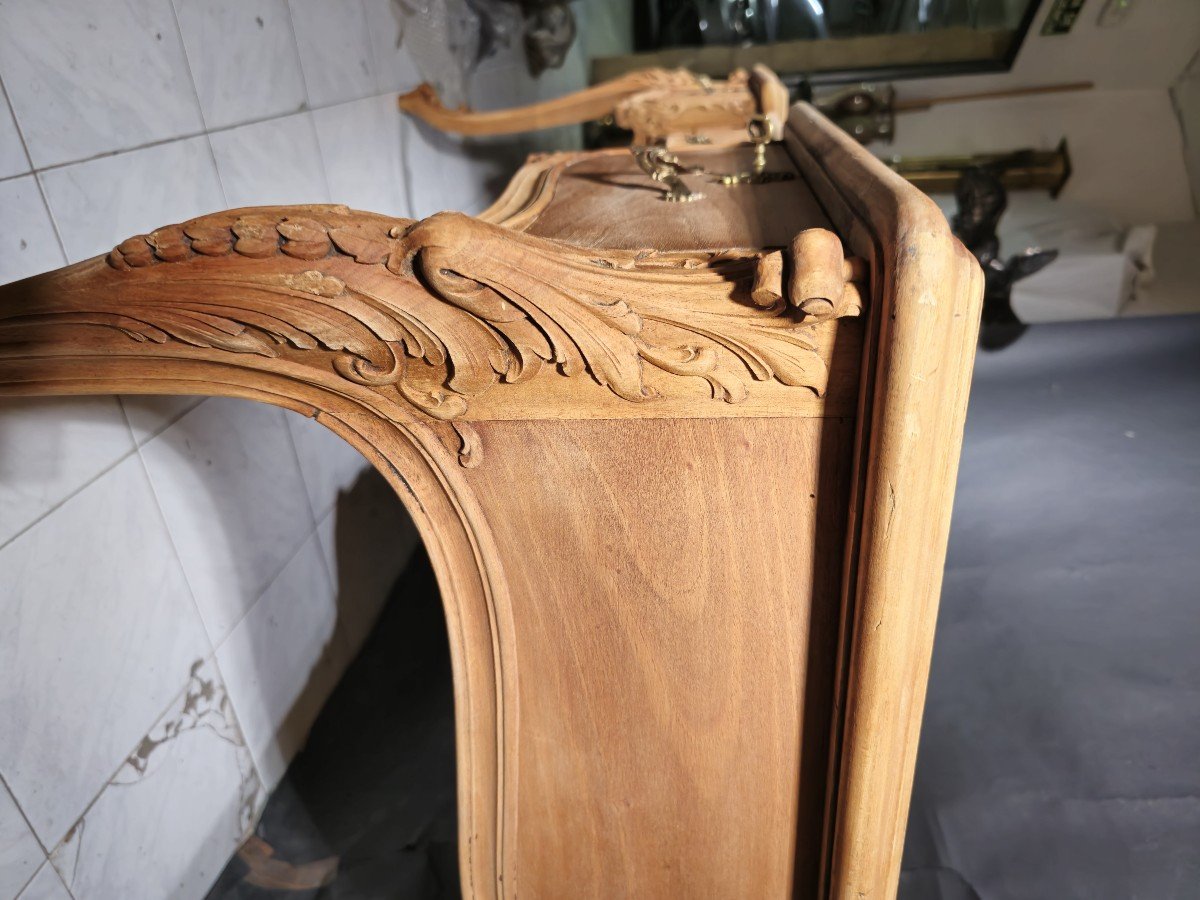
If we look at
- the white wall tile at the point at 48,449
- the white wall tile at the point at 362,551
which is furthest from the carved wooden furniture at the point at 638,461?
the white wall tile at the point at 362,551

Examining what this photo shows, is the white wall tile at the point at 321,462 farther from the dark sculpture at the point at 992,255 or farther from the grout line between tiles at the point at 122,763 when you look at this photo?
the dark sculpture at the point at 992,255

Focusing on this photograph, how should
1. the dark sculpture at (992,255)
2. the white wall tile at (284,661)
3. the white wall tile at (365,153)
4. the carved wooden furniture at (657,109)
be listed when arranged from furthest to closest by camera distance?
1. the dark sculpture at (992,255)
2. the carved wooden furniture at (657,109)
3. the white wall tile at (365,153)
4. the white wall tile at (284,661)

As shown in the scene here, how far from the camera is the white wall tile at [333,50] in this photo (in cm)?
123

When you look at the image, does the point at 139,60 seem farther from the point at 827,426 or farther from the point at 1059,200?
the point at 1059,200

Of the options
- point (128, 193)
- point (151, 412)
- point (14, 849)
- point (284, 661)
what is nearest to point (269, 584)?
point (284, 661)

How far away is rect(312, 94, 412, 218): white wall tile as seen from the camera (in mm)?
1305

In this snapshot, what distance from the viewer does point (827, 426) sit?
0.55 meters

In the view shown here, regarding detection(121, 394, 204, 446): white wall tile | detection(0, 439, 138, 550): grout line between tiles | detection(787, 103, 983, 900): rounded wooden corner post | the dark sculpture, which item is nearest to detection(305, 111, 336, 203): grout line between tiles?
detection(121, 394, 204, 446): white wall tile

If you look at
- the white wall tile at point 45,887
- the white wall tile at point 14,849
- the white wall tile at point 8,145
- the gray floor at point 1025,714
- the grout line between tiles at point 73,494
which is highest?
the white wall tile at point 8,145

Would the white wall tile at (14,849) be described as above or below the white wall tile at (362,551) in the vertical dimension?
above

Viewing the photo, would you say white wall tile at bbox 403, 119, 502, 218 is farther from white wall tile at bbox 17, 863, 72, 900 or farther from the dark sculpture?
the dark sculpture

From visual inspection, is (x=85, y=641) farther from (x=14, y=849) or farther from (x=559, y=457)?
(x=559, y=457)

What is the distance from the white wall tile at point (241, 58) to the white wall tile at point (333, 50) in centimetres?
4

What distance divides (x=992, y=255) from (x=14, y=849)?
8.40ft
